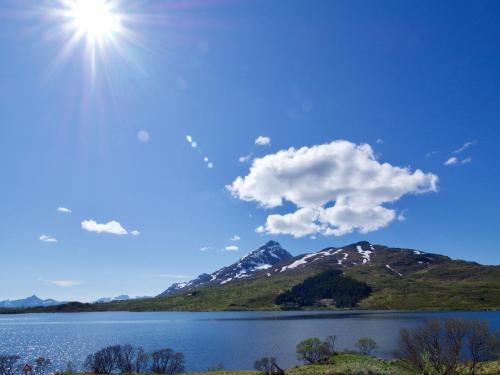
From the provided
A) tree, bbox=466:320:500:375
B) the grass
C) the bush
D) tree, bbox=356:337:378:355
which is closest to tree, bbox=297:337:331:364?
the grass

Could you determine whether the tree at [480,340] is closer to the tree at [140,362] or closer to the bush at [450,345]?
the bush at [450,345]

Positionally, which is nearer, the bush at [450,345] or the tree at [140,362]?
the bush at [450,345]

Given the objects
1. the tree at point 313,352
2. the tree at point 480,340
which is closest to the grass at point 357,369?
the tree at point 313,352

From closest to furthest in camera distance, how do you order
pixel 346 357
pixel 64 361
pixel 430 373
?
pixel 430 373 → pixel 346 357 → pixel 64 361

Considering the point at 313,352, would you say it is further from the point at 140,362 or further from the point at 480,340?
the point at 140,362

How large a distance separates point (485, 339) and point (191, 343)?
84.9 m

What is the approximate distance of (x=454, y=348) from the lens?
5347cm

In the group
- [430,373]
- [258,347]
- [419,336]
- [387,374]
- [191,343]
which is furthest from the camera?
[191,343]

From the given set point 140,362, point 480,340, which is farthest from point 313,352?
point 140,362

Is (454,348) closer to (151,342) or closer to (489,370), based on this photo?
(489,370)

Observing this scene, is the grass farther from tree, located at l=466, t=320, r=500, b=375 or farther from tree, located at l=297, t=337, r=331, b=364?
tree, located at l=466, t=320, r=500, b=375

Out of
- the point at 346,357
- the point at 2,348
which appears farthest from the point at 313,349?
the point at 2,348

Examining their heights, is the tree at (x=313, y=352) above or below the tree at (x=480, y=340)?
below

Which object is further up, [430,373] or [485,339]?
[485,339]
